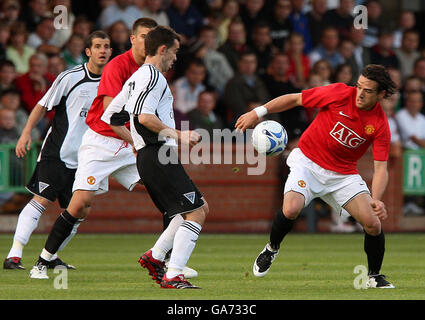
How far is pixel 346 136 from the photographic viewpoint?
913 centimetres

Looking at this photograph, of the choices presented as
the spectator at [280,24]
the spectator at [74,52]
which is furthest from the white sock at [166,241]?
the spectator at [280,24]

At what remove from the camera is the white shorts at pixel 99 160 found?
9.59m

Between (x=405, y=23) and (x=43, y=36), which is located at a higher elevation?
(x=405, y=23)

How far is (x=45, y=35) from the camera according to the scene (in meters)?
16.7

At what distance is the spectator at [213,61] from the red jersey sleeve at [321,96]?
8264mm

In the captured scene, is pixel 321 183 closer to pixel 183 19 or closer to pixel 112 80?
pixel 112 80

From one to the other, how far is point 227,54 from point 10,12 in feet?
13.0

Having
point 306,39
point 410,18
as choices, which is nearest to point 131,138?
point 306,39

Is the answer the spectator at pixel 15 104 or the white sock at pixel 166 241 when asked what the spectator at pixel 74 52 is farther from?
the white sock at pixel 166 241

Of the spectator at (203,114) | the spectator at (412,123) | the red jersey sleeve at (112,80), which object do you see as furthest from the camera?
the spectator at (412,123)

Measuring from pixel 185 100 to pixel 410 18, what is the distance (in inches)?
243

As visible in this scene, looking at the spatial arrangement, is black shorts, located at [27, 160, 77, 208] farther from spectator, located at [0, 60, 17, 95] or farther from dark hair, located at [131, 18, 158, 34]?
A: spectator, located at [0, 60, 17, 95]

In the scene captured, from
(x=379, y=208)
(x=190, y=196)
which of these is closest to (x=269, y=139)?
(x=190, y=196)

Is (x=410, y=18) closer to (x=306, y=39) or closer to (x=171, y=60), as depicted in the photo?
(x=306, y=39)
